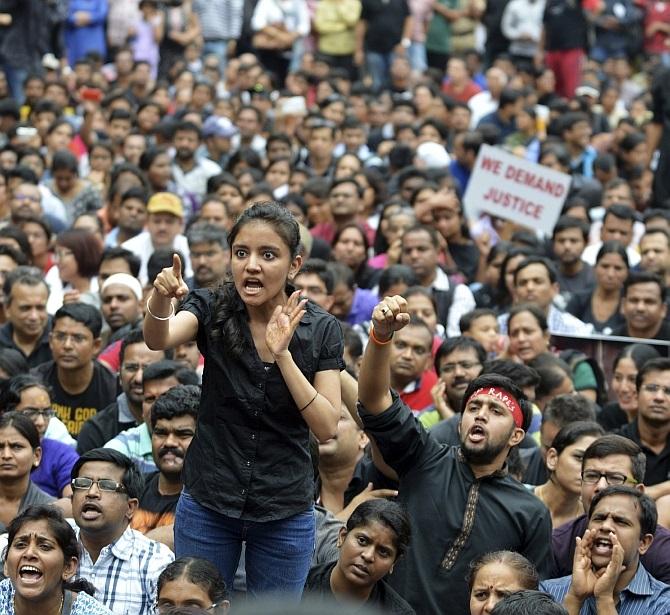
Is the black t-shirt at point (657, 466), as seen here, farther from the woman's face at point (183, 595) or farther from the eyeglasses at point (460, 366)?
the woman's face at point (183, 595)

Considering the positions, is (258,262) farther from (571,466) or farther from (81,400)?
(81,400)

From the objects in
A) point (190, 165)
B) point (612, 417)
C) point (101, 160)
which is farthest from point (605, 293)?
point (101, 160)

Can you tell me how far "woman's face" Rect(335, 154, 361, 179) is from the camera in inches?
537

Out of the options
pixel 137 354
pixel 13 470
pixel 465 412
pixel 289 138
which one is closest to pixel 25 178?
pixel 289 138

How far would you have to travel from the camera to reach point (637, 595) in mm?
5648

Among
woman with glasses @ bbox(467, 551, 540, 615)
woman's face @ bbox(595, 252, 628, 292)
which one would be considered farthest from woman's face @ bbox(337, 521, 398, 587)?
woman's face @ bbox(595, 252, 628, 292)

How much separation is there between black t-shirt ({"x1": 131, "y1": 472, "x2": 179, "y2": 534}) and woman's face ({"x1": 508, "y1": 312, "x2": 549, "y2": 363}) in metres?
2.68

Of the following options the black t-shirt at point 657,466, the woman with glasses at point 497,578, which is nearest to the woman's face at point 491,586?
the woman with glasses at point 497,578

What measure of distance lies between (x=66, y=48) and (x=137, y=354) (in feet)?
43.6

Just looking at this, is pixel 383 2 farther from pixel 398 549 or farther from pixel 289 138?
pixel 398 549

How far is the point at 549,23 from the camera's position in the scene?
21.0 metres

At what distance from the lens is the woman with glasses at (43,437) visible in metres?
7.33

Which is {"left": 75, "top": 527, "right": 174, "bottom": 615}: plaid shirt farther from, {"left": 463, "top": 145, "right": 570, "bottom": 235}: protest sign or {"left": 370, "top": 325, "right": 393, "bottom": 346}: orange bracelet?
{"left": 463, "top": 145, "right": 570, "bottom": 235}: protest sign

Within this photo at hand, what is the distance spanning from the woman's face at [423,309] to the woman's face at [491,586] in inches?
141
